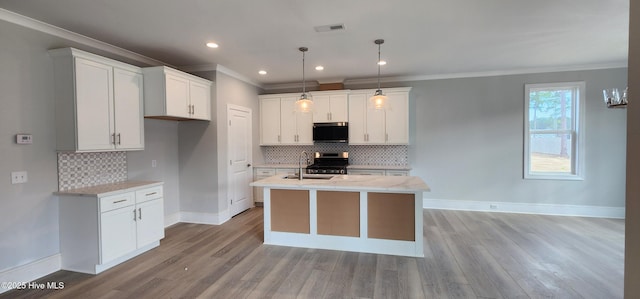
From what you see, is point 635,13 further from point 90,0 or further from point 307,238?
point 90,0

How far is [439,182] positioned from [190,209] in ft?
14.9

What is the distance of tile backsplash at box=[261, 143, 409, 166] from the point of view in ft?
18.0

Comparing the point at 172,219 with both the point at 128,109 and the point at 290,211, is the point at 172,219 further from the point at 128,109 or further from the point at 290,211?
the point at 290,211

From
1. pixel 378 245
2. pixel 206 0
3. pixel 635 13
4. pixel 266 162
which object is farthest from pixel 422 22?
pixel 266 162

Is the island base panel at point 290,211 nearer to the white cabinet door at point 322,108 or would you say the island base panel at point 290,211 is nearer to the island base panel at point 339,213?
the island base panel at point 339,213

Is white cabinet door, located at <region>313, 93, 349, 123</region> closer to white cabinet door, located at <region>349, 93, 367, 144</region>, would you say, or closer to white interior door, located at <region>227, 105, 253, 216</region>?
white cabinet door, located at <region>349, 93, 367, 144</region>

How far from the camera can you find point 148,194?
3381 mm

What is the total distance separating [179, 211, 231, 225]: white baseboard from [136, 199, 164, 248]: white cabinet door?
0.96 meters

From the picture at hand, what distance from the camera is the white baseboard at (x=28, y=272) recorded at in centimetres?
252

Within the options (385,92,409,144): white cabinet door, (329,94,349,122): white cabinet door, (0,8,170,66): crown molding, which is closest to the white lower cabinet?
(0,8,170,66): crown molding

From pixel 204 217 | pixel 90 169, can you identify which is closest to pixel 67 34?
pixel 90 169

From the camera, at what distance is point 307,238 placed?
3.51m

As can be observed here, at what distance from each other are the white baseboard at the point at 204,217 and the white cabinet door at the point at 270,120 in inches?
71.7

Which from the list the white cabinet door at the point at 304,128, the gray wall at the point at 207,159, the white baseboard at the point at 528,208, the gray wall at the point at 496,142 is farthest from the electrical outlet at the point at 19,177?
the white baseboard at the point at 528,208
